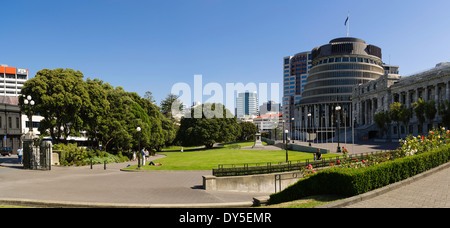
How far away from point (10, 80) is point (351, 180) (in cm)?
20508

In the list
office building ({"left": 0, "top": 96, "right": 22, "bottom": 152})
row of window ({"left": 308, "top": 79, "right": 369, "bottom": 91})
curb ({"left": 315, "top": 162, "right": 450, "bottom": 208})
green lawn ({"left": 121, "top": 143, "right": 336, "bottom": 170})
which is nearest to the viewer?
curb ({"left": 315, "top": 162, "right": 450, "bottom": 208})

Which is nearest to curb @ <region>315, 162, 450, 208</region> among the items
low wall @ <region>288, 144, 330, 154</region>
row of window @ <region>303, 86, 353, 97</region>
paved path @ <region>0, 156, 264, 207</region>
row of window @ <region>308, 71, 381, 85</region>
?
paved path @ <region>0, 156, 264, 207</region>

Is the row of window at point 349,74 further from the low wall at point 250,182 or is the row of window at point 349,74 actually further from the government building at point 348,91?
the low wall at point 250,182

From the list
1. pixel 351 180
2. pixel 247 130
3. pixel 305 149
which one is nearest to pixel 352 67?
pixel 247 130

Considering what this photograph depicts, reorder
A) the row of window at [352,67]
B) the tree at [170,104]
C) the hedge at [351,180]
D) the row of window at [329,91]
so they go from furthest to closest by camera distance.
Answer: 1. the row of window at [329,91]
2. the row of window at [352,67]
3. the tree at [170,104]
4. the hedge at [351,180]

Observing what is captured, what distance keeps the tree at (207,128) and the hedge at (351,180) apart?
2419 inches

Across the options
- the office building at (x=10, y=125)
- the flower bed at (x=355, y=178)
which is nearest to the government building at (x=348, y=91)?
the flower bed at (x=355, y=178)

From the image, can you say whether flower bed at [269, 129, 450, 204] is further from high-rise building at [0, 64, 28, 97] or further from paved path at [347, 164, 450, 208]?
high-rise building at [0, 64, 28, 97]

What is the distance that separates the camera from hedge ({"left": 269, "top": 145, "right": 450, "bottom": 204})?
1034 cm

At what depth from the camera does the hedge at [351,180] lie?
10.3m

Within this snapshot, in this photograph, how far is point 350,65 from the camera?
112 metres

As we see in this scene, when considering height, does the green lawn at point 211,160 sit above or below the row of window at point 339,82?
below

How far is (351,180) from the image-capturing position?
10195 millimetres

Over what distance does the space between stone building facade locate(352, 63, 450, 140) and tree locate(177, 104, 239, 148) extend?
38.6 m
